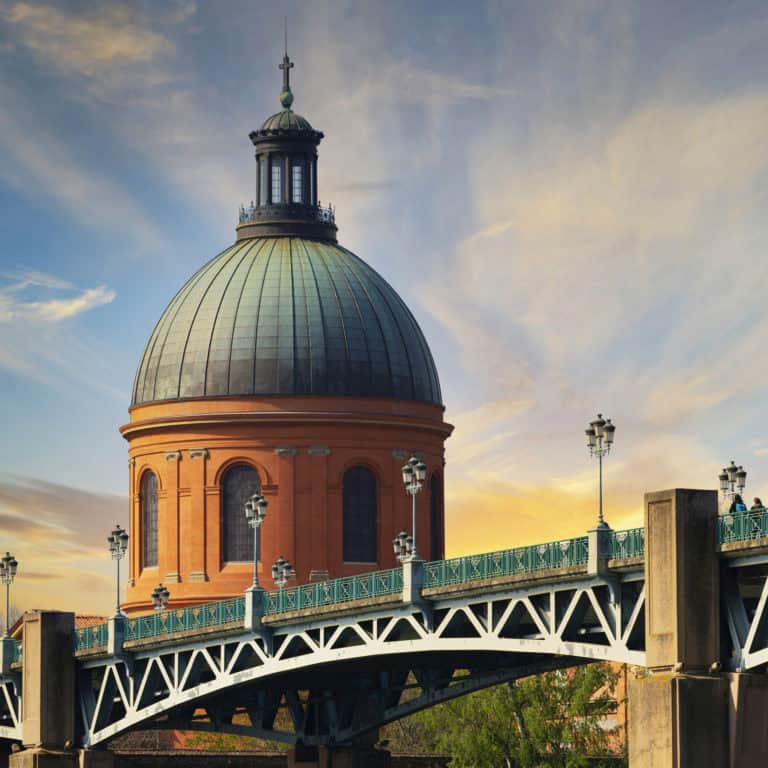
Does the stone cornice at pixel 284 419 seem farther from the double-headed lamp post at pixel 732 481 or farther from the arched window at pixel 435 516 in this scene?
the double-headed lamp post at pixel 732 481

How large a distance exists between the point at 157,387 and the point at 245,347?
14.3 ft

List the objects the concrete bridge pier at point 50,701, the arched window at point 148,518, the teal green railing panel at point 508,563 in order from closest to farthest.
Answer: the teal green railing panel at point 508,563 < the concrete bridge pier at point 50,701 < the arched window at point 148,518

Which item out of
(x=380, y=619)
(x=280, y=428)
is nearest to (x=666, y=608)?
(x=380, y=619)

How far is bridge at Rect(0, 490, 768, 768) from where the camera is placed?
57094mm

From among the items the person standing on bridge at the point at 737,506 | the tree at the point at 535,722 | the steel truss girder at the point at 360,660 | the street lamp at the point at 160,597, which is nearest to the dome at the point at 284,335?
the street lamp at the point at 160,597

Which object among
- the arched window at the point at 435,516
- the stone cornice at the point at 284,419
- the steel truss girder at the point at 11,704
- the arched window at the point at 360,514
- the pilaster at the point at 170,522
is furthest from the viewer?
the arched window at the point at 435,516

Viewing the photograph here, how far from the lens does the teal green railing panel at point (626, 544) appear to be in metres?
59.4

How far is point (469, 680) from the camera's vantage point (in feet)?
250

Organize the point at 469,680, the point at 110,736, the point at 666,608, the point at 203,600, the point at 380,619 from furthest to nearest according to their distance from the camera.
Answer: the point at 203,600
the point at 110,736
the point at 469,680
the point at 380,619
the point at 666,608

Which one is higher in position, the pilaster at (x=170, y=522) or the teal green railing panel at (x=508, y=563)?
the pilaster at (x=170, y=522)

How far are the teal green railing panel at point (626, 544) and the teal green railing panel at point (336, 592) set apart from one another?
10.2 metres

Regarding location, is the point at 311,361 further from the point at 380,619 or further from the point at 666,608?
the point at 666,608

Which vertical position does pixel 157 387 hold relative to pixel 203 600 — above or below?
above

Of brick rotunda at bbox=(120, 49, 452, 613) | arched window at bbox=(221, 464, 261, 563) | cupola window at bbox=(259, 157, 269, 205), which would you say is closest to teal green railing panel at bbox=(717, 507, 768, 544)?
brick rotunda at bbox=(120, 49, 452, 613)
